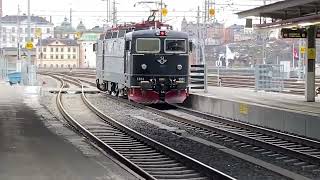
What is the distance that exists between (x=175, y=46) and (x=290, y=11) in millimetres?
6278

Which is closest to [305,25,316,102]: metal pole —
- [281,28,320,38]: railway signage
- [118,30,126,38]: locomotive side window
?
[281,28,320,38]: railway signage

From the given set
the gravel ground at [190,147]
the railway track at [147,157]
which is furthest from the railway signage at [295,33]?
the railway track at [147,157]

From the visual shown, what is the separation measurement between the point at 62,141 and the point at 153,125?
4.98 metres

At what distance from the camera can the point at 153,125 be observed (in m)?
18.0

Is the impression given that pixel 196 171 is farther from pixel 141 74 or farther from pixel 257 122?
pixel 141 74

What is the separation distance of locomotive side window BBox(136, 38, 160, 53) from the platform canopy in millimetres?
4759

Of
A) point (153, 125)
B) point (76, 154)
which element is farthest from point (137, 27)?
point (76, 154)

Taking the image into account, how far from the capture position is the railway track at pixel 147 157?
983cm

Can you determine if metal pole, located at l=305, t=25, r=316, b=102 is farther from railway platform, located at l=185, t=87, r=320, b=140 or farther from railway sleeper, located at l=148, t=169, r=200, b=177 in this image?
railway sleeper, located at l=148, t=169, r=200, b=177

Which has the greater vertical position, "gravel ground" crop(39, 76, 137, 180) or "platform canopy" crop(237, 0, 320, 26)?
"platform canopy" crop(237, 0, 320, 26)

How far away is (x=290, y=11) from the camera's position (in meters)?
19.5

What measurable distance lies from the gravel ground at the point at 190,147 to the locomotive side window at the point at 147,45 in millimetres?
2517

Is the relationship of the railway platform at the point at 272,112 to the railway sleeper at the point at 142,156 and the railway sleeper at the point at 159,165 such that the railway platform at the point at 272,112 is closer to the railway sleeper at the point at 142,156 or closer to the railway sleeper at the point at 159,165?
the railway sleeper at the point at 142,156

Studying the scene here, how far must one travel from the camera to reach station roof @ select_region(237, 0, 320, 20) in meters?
16.4
